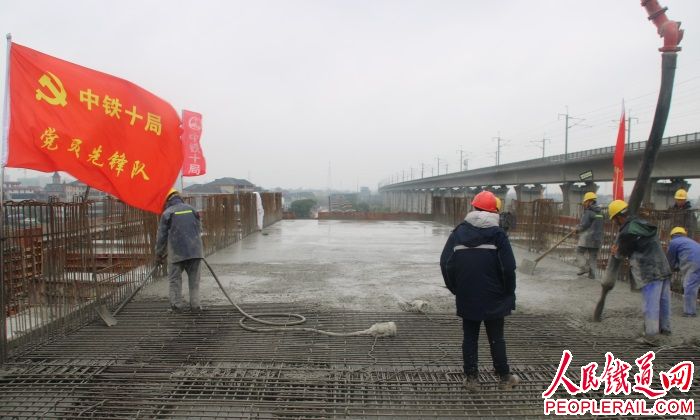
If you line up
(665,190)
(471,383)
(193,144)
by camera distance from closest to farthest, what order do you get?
(471,383)
(193,144)
(665,190)

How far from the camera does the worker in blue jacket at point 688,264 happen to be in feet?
19.4

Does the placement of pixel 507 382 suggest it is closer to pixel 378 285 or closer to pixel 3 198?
pixel 378 285

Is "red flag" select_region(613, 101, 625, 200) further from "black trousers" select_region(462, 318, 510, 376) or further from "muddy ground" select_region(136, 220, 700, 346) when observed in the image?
"black trousers" select_region(462, 318, 510, 376)

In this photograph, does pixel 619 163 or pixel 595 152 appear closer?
pixel 619 163

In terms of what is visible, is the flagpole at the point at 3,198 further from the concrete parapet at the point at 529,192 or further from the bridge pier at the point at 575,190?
the concrete parapet at the point at 529,192

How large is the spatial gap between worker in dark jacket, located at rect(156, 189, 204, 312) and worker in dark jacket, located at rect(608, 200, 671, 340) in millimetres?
5265

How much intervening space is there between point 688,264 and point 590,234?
2.56m

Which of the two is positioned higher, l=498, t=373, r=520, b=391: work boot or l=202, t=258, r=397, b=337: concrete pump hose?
l=202, t=258, r=397, b=337: concrete pump hose

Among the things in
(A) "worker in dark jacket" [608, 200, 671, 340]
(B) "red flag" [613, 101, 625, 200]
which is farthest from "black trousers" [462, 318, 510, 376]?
(B) "red flag" [613, 101, 625, 200]

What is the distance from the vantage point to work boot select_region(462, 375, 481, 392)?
3916 mm

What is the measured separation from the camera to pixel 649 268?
16.9ft

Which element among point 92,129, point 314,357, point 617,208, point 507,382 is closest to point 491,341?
point 507,382

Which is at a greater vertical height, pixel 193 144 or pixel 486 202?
pixel 193 144

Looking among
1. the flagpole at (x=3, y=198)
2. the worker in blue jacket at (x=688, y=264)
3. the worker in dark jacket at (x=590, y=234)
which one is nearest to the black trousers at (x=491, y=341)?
the worker in blue jacket at (x=688, y=264)
